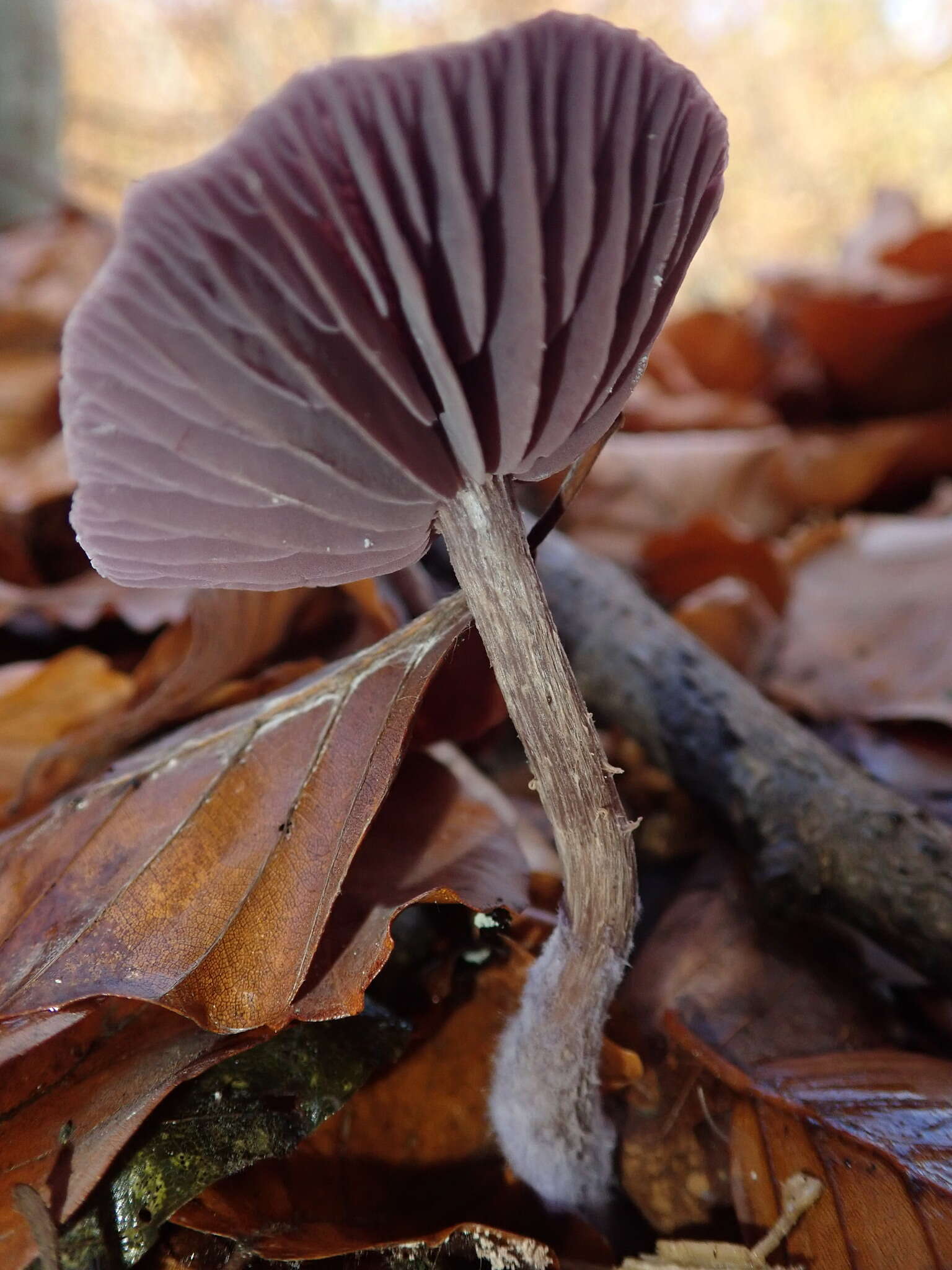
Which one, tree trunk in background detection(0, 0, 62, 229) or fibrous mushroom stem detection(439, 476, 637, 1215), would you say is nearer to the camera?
fibrous mushroom stem detection(439, 476, 637, 1215)

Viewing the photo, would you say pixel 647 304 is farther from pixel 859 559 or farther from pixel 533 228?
pixel 859 559

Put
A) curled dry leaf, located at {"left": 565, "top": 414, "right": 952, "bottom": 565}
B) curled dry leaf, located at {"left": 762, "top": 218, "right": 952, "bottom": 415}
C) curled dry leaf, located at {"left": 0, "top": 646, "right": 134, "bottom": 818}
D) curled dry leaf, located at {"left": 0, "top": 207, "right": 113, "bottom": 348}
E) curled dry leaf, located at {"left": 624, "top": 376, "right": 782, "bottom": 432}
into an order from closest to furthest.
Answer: curled dry leaf, located at {"left": 0, "top": 646, "right": 134, "bottom": 818} < curled dry leaf, located at {"left": 565, "top": 414, "right": 952, "bottom": 565} < curled dry leaf, located at {"left": 762, "top": 218, "right": 952, "bottom": 415} < curled dry leaf, located at {"left": 0, "top": 207, "right": 113, "bottom": 348} < curled dry leaf, located at {"left": 624, "top": 376, "right": 782, "bottom": 432}

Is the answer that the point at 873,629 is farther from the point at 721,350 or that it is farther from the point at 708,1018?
the point at 721,350

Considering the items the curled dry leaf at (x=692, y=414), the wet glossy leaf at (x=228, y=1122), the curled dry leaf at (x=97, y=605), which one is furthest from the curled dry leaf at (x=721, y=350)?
the wet glossy leaf at (x=228, y=1122)

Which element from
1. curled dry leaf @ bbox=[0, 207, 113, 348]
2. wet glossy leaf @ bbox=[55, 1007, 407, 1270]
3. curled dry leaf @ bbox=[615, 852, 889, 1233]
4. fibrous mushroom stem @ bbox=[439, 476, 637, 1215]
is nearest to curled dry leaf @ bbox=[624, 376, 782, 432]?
curled dry leaf @ bbox=[0, 207, 113, 348]

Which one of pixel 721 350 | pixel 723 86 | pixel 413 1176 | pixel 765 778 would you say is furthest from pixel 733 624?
pixel 723 86

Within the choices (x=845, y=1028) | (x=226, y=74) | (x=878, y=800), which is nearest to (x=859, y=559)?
(x=878, y=800)

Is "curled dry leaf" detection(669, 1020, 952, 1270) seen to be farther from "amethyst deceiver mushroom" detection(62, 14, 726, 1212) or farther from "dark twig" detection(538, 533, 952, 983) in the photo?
"amethyst deceiver mushroom" detection(62, 14, 726, 1212)
